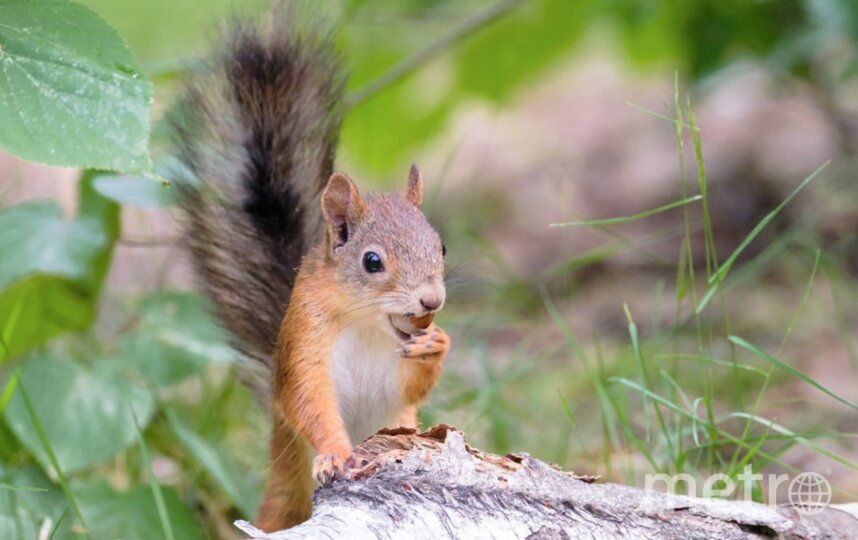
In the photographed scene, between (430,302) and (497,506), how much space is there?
28cm

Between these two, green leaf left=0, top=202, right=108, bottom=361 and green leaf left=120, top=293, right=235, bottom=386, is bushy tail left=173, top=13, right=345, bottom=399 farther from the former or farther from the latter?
green leaf left=0, top=202, right=108, bottom=361

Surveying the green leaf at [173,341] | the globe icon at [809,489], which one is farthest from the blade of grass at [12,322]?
the globe icon at [809,489]

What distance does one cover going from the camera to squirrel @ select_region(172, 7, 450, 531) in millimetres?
1510

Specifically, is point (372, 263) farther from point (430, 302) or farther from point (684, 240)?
point (684, 240)

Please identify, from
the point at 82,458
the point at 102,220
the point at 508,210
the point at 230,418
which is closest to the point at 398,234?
the point at 82,458

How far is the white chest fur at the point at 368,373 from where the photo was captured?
152 centimetres

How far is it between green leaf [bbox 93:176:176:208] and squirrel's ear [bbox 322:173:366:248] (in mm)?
445

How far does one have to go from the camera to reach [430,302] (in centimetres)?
141

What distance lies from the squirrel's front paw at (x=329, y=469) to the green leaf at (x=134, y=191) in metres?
0.72

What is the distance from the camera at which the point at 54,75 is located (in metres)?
1.24

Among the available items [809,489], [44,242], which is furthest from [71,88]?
[809,489]

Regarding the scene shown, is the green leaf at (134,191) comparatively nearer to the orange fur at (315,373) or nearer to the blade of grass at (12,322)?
the blade of grass at (12,322)

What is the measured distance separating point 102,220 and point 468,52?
1.11 meters

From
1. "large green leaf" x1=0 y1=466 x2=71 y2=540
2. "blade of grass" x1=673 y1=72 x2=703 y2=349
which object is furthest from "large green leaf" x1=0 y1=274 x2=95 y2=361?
"blade of grass" x1=673 y1=72 x2=703 y2=349
